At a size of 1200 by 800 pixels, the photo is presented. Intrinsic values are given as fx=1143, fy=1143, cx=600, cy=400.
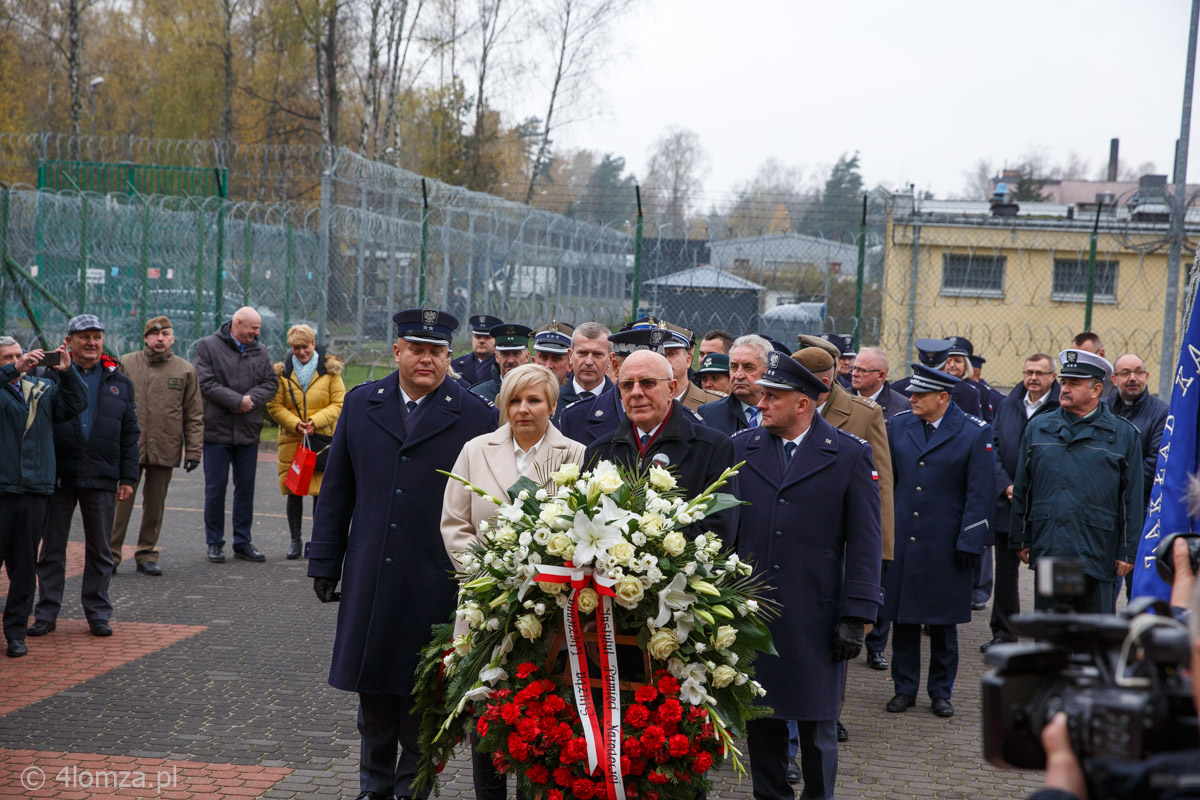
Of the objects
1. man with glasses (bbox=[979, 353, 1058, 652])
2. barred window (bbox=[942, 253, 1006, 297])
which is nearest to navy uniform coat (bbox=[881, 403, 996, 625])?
man with glasses (bbox=[979, 353, 1058, 652])

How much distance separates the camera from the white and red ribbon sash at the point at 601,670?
12.5ft

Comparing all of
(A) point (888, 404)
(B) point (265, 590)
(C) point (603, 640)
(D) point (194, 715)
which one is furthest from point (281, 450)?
(C) point (603, 640)

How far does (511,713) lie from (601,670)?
1.11 ft

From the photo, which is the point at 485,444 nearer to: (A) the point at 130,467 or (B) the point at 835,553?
(B) the point at 835,553

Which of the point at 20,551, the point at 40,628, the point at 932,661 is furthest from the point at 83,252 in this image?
the point at 932,661

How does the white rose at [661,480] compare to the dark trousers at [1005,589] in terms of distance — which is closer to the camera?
the white rose at [661,480]

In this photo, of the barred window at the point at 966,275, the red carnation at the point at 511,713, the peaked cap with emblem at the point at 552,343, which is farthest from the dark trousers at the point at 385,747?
the barred window at the point at 966,275

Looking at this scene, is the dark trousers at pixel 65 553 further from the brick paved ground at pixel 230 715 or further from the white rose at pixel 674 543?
the white rose at pixel 674 543

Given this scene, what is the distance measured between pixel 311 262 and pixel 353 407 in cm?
1670

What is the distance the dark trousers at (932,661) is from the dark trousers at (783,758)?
2232mm

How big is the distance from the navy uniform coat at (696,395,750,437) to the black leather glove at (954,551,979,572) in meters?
1.51

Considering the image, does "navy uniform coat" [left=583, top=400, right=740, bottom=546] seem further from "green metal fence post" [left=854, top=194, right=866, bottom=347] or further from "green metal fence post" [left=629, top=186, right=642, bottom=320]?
"green metal fence post" [left=629, top=186, right=642, bottom=320]

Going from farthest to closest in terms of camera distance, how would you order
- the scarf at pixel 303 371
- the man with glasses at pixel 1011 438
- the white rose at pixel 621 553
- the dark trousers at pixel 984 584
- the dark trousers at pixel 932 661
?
1. the scarf at pixel 303 371
2. the dark trousers at pixel 984 584
3. the man with glasses at pixel 1011 438
4. the dark trousers at pixel 932 661
5. the white rose at pixel 621 553

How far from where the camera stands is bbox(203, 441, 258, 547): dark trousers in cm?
1020
